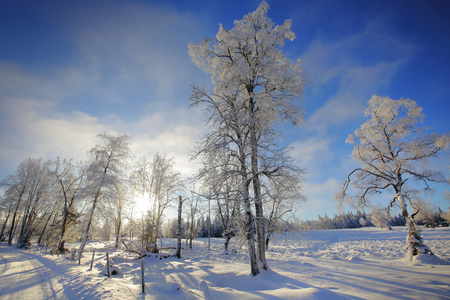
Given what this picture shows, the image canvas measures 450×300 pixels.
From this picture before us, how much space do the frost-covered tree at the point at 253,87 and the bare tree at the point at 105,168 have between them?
13903mm

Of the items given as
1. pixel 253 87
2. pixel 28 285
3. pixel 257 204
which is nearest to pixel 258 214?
pixel 257 204

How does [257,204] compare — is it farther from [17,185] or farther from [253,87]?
[17,185]

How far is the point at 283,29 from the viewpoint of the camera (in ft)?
27.9

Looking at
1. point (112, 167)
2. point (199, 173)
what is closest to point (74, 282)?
point (199, 173)

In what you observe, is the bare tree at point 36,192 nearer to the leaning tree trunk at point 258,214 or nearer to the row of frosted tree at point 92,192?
the row of frosted tree at point 92,192

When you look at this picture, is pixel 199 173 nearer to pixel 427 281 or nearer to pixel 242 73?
pixel 242 73

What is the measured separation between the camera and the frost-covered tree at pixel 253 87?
7863 mm

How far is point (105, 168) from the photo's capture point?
17.5 m

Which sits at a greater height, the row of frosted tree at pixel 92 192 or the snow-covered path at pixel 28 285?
the row of frosted tree at pixel 92 192

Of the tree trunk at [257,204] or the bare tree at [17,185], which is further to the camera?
the bare tree at [17,185]

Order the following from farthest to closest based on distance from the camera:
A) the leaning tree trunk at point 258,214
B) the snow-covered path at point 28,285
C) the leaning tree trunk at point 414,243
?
1. the leaning tree trunk at point 414,243
2. the leaning tree trunk at point 258,214
3. the snow-covered path at point 28,285

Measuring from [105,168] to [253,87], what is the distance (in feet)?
54.8

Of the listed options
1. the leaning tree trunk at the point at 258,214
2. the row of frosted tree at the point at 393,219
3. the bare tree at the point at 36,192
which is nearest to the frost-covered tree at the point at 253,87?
the leaning tree trunk at the point at 258,214

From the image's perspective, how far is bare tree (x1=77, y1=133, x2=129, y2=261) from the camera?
53.9 feet
